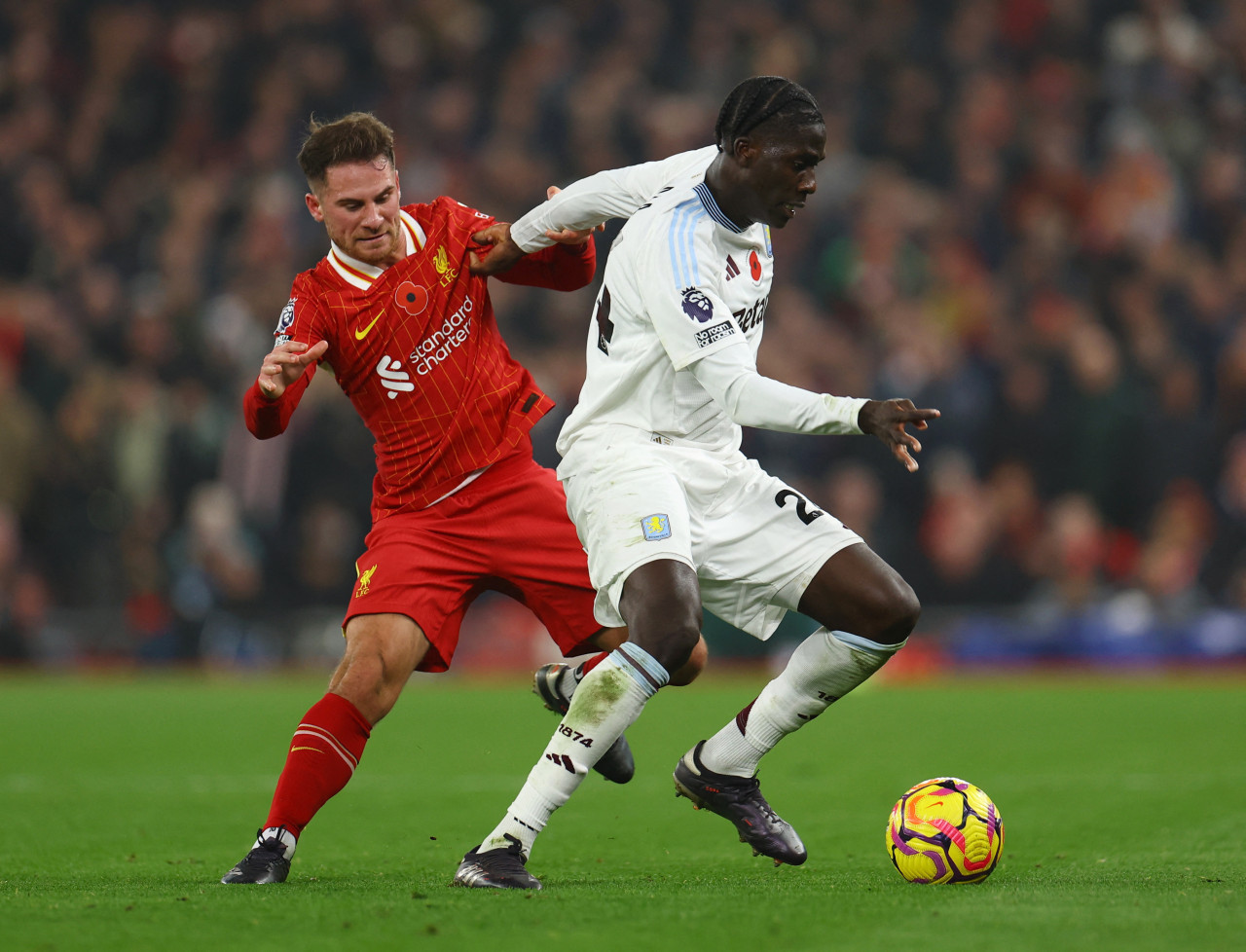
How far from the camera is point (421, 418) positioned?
5465 millimetres

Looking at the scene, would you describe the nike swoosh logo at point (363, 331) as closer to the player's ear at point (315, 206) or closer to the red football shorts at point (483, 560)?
the player's ear at point (315, 206)

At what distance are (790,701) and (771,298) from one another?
32.9ft

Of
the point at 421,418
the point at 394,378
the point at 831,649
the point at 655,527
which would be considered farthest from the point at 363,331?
the point at 831,649

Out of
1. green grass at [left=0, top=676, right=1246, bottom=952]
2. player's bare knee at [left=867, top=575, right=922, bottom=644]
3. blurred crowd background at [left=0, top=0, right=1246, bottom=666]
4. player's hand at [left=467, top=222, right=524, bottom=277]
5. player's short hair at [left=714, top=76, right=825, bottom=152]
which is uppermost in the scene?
blurred crowd background at [left=0, top=0, right=1246, bottom=666]

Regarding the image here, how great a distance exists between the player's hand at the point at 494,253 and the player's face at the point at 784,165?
3.04ft

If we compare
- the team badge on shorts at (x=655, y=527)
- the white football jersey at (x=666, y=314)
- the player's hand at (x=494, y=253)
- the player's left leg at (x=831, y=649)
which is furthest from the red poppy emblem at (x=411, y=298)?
the player's left leg at (x=831, y=649)

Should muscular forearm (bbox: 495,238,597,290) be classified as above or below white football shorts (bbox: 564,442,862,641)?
above

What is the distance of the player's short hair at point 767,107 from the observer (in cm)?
497

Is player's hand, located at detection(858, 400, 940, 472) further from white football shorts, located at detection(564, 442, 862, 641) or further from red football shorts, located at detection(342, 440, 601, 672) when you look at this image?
red football shorts, located at detection(342, 440, 601, 672)

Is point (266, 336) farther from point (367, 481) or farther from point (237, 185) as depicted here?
point (237, 185)

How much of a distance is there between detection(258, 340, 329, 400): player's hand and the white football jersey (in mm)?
869

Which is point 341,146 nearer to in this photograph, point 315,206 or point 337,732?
point 315,206

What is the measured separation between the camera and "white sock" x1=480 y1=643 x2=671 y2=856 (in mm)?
4715

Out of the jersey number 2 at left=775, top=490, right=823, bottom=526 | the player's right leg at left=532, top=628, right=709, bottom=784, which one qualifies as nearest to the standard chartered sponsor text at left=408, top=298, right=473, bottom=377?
the player's right leg at left=532, top=628, right=709, bottom=784
